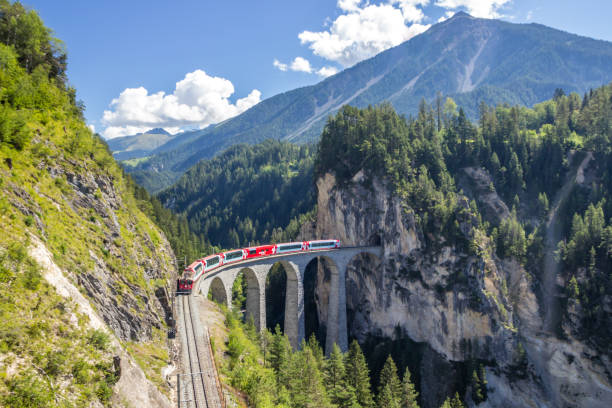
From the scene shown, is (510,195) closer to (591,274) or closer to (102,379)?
(591,274)

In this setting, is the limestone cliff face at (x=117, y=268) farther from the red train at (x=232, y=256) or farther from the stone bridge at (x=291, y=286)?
the stone bridge at (x=291, y=286)

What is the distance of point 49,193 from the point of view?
2212 cm

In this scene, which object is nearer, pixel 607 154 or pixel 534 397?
pixel 534 397

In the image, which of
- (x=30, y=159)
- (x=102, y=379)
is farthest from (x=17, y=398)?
(x=30, y=159)

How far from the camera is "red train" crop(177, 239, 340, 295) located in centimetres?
3882

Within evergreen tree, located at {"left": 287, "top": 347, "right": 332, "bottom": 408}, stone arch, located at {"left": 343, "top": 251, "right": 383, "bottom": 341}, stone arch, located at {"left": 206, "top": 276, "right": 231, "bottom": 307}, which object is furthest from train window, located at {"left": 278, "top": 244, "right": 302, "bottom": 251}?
evergreen tree, located at {"left": 287, "top": 347, "right": 332, "bottom": 408}

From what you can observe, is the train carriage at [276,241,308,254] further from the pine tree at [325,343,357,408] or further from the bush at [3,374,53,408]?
the bush at [3,374,53,408]

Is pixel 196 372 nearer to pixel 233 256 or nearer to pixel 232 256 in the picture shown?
pixel 232 256

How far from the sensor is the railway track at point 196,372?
20.8 m

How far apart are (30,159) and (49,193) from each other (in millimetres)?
2508

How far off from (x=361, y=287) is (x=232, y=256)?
35.0 meters

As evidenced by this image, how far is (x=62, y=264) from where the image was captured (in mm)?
17688

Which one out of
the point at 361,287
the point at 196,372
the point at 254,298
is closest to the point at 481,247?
the point at 361,287

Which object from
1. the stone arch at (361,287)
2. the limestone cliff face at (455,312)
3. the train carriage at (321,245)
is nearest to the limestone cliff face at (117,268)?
the train carriage at (321,245)
